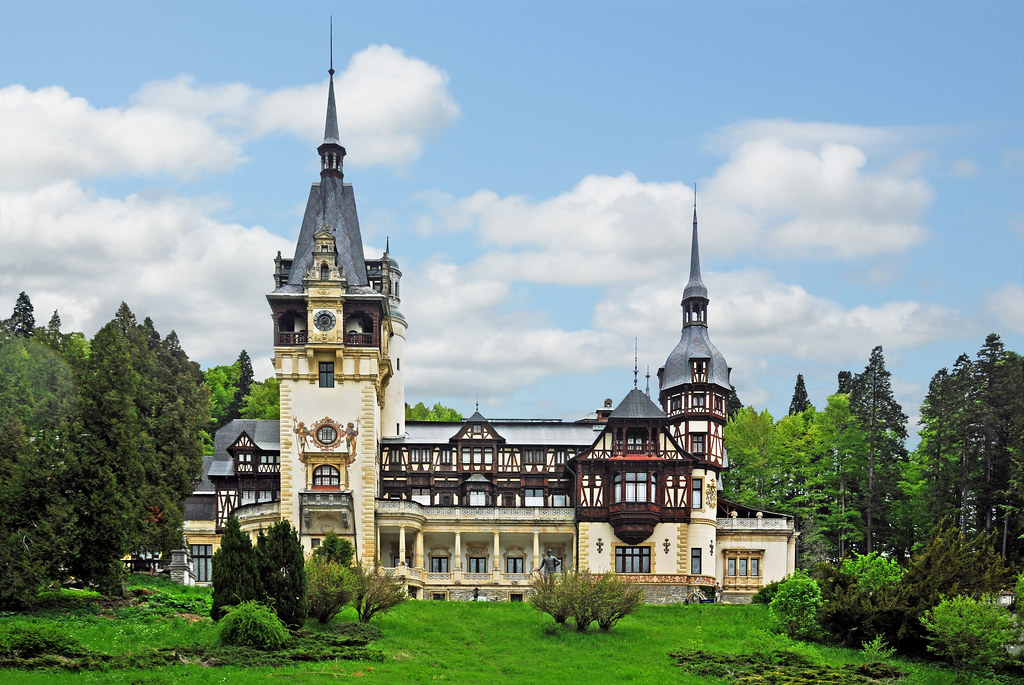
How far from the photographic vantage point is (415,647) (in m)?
46.2

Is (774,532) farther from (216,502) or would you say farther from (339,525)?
(216,502)

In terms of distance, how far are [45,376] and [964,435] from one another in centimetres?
4892

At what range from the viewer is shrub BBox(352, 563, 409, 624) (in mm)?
49719

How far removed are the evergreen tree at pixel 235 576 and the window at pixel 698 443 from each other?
38.0 metres

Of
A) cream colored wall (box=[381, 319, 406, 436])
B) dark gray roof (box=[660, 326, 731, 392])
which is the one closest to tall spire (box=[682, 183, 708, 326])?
dark gray roof (box=[660, 326, 731, 392])

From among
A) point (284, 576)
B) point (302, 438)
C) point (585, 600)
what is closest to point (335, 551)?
point (284, 576)

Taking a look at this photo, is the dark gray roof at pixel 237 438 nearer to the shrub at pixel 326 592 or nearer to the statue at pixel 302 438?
the statue at pixel 302 438

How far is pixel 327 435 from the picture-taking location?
72.8 metres

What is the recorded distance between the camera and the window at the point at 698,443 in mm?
78312

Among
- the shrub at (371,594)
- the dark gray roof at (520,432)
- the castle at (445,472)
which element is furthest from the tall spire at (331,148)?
the shrub at (371,594)

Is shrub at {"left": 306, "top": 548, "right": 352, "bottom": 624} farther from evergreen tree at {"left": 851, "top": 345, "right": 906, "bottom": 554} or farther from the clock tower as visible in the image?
evergreen tree at {"left": 851, "top": 345, "right": 906, "bottom": 554}

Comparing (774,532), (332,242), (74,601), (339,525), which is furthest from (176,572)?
(774,532)

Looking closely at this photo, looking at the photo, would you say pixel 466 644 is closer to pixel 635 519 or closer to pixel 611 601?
pixel 611 601

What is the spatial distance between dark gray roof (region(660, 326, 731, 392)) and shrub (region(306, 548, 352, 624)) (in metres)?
35.5
